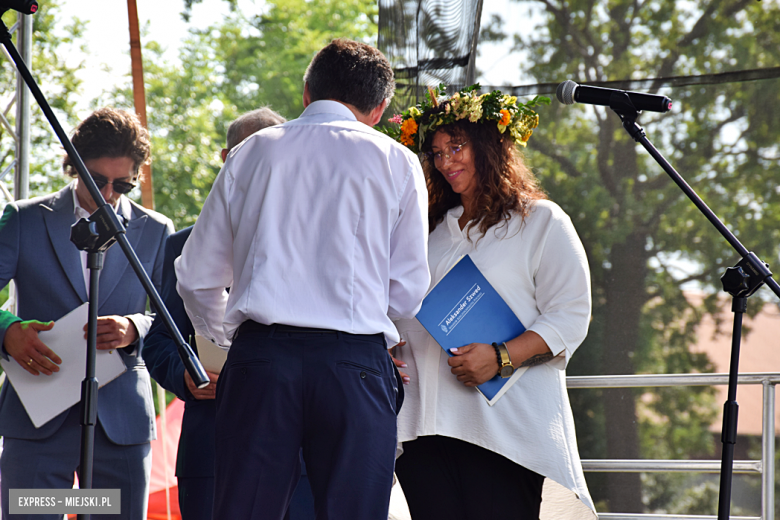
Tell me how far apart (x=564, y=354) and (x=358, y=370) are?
795 millimetres

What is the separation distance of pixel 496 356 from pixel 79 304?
58.3 inches

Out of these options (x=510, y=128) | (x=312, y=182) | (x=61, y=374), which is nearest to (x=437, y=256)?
(x=510, y=128)

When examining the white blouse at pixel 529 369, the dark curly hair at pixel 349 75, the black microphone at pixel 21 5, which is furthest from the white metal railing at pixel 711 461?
the black microphone at pixel 21 5

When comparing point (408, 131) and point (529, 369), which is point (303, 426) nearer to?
point (529, 369)

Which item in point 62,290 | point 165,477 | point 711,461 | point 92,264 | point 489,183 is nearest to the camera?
point 92,264

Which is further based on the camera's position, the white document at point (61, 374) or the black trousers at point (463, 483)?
the white document at point (61, 374)

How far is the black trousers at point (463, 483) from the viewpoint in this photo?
205 centimetres

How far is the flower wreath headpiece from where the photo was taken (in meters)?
2.35

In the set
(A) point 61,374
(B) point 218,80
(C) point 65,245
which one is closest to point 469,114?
(C) point 65,245

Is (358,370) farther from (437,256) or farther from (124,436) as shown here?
(124,436)

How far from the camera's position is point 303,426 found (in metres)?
1.64

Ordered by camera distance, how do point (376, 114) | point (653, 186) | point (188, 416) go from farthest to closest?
point (653, 186) → point (188, 416) → point (376, 114)

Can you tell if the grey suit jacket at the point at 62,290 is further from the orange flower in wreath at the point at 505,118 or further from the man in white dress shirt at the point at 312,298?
the orange flower in wreath at the point at 505,118

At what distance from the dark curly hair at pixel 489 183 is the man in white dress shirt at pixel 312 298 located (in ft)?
1.67
